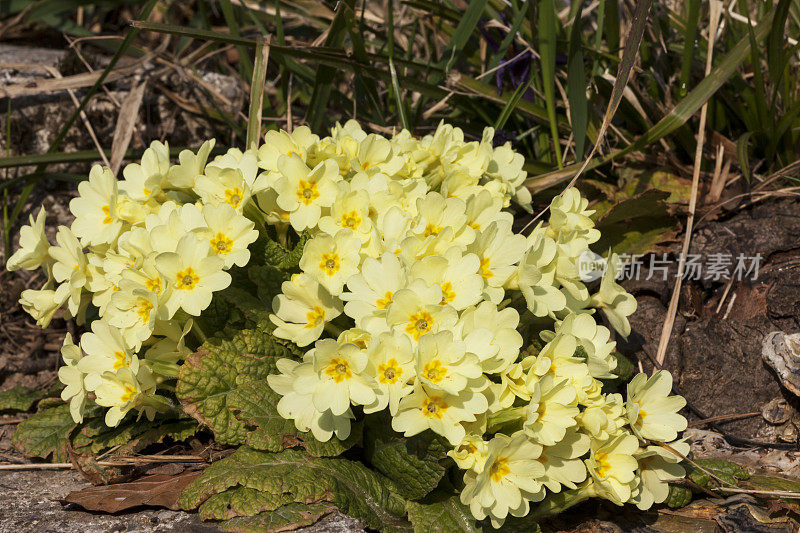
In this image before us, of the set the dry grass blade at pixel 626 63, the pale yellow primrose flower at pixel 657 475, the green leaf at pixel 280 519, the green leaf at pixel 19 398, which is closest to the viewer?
the green leaf at pixel 280 519

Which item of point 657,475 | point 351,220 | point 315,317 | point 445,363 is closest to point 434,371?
point 445,363

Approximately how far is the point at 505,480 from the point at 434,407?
281mm

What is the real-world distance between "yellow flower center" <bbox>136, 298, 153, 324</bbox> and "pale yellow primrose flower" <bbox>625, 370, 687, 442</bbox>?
147 cm

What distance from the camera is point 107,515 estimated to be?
2215 millimetres

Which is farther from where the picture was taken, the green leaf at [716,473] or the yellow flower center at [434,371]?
the green leaf at [716,473]

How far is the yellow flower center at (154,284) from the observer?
86.0 inches

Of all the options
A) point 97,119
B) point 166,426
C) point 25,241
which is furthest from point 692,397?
point 97,119

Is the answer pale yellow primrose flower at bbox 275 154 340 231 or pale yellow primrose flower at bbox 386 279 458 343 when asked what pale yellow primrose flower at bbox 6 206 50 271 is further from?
pale yellow primrose flower at bbox 386 279 458 343

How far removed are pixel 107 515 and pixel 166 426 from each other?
43cm

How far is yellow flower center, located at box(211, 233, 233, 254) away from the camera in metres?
2.23

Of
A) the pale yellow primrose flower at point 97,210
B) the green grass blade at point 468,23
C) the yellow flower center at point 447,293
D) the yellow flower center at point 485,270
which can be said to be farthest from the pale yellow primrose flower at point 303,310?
the green grass blade at point 468,23

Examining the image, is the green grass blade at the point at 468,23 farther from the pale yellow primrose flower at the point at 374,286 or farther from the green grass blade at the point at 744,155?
the pale yellow primrose flower at the point at 374,286

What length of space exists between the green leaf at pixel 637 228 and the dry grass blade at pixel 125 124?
7.87 ft

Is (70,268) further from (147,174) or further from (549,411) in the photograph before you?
(549,411)
